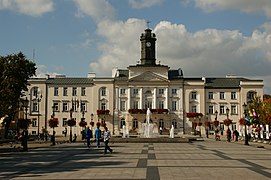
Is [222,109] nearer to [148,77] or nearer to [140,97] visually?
[148,77]

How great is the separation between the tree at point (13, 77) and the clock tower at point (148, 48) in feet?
122

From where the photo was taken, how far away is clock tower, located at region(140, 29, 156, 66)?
301 ft

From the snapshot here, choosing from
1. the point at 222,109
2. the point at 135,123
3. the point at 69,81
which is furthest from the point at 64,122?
the point at 222,109

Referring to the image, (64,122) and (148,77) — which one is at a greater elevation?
(148,77)

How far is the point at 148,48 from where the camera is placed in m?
92.8

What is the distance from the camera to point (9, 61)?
5609cm

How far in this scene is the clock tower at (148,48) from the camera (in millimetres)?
91875

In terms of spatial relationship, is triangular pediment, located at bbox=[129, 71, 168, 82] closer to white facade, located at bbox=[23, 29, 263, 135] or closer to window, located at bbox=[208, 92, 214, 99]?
white facade, located at bbox=[23, 29, 263, 135]

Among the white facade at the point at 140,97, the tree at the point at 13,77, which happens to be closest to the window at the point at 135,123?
the white facade at the point at 140,97

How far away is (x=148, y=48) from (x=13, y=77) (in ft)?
142

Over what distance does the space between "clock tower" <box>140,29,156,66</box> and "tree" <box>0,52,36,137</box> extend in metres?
37.2

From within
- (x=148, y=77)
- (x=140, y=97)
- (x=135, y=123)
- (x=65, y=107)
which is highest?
(x=148, y=77)

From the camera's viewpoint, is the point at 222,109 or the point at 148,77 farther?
the point at 222,109

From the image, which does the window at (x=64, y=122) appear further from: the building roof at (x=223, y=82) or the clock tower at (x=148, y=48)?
the building roof at (x=223, y=82)
